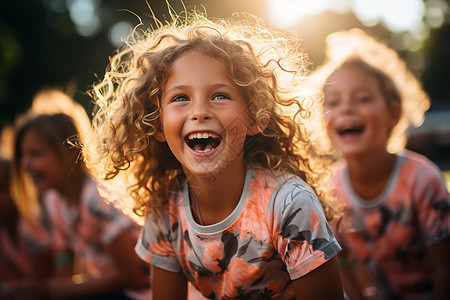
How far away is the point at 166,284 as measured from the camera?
6.62 ft

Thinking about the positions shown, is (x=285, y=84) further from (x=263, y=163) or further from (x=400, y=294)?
(x=400, y=294)

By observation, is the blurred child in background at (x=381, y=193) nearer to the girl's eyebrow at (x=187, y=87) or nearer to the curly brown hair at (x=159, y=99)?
the curly brown hair at (x=159, y=99)

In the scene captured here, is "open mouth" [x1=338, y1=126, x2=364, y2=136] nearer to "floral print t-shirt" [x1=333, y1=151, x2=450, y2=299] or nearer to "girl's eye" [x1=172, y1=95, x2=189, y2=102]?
"floral print t-shirt" [x1=333, y1=151, x2=450, y2=299]

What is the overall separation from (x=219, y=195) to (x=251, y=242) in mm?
258

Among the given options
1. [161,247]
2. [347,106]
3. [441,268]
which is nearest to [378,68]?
[347,106]

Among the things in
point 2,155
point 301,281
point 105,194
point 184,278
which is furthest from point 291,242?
point 2,155

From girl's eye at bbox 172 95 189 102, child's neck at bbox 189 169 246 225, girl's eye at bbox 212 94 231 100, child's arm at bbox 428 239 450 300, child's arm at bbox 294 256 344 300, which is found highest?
girl's eye at bbox 172 95 189 102

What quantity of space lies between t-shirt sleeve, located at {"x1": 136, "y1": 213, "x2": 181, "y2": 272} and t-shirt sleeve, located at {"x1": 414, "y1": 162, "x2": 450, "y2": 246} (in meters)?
1.38

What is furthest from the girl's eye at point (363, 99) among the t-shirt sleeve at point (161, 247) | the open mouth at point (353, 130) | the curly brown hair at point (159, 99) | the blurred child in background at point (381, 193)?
the t-shirt sleeve at point (161, 247)

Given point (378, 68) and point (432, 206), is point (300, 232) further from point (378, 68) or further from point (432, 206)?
point (378, 68)

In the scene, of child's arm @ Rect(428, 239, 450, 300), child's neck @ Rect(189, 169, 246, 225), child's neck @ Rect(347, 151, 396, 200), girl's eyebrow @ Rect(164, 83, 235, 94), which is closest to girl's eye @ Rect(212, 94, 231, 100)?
girl's eyebrow @ Rect(164, 83, 235, 94)

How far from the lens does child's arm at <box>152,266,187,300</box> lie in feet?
6.61

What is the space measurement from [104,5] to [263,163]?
1982 cm

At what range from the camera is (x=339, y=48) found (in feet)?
10.1
